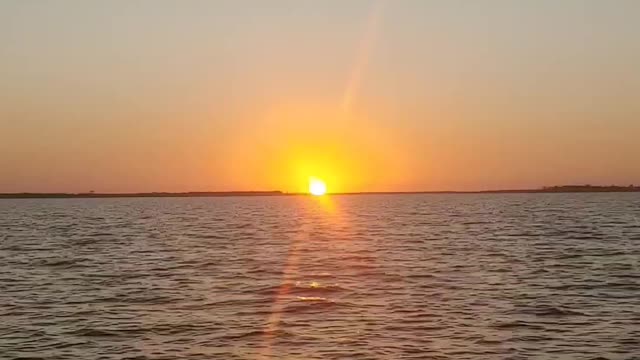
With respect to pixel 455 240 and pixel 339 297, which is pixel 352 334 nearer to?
pixel 339 297

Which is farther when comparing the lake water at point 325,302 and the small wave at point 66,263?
the small wave at point 66,263

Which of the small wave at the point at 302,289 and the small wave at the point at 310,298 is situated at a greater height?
the small wave at the point at 302,289

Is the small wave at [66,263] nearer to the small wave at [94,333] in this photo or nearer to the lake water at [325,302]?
the lake water at [325,302]

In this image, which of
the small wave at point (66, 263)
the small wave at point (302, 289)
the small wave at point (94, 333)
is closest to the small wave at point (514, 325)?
the small wave at point (302, 289)

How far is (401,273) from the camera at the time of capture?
35.7m

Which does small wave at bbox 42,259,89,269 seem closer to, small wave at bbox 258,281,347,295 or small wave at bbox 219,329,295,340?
small wave at bbox 258,281,347,295

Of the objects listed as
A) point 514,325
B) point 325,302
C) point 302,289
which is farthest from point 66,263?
point 514,325

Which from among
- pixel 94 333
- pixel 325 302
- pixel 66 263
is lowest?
pixel 94 333

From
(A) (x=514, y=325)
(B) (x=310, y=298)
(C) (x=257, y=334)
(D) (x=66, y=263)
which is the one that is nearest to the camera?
(C) (x=257, y=334)

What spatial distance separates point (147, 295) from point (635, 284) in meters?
18.1

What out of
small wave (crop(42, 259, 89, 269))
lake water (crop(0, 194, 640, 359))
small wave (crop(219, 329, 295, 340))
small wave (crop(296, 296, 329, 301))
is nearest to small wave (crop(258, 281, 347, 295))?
lake water (crop(0, 194, 640, 359))

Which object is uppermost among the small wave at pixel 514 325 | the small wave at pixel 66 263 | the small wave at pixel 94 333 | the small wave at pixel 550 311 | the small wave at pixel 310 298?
the small wave at pixel 66 263

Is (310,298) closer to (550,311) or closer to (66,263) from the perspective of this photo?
(550,311)

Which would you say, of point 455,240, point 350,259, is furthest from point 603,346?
point 455,240
